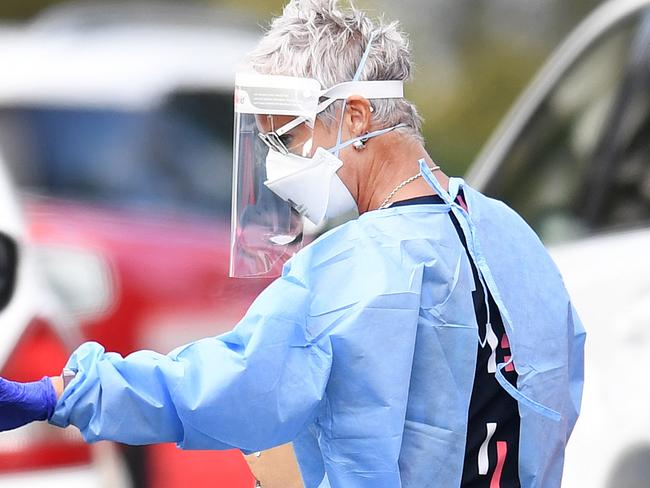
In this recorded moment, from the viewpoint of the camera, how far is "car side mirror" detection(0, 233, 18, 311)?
4.00 meters

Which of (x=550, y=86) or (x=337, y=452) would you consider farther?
(x=550, y=86)

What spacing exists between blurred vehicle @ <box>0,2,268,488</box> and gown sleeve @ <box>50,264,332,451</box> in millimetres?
1087

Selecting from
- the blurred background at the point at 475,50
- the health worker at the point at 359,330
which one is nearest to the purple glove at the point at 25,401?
the health worker at the point at 359,330

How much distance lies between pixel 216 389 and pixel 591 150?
7.45 feet

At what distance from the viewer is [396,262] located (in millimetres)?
2188

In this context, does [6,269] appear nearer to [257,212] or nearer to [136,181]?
[257,212]

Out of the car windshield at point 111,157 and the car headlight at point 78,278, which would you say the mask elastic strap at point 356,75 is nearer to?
the car headlight at point 78,278

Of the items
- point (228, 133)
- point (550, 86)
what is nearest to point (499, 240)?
point (550, 86)

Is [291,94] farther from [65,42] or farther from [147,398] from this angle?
[65,42]

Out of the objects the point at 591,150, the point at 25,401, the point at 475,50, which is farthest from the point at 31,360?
the point at 475,50

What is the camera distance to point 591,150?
4.11 meters

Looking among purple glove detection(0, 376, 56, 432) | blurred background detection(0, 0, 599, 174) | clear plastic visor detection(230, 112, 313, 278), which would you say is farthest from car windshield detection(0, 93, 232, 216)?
blurred background detection(0, 0, 599, 174)

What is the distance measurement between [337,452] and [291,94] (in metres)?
0.62

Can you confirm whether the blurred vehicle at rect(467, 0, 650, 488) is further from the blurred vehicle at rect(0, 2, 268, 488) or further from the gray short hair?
the gray short hair
